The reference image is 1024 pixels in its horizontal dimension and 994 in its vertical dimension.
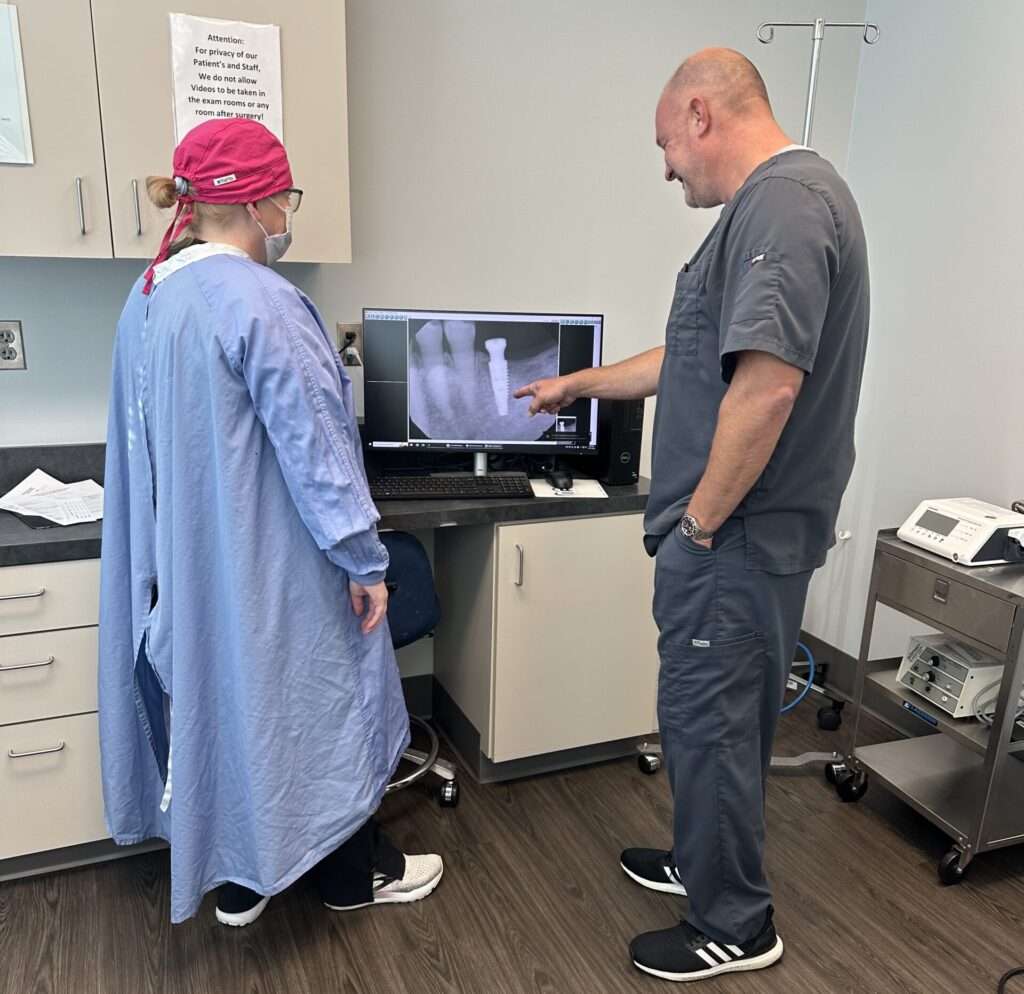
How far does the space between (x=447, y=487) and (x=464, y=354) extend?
366 mm

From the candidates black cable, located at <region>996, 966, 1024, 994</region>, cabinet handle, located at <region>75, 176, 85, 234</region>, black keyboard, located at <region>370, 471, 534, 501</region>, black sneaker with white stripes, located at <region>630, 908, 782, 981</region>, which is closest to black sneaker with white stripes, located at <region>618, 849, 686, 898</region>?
black sneaker with white stripes, located at <region>630, 908, 782, 981</region>

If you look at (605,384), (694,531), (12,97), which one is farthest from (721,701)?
(12,97)

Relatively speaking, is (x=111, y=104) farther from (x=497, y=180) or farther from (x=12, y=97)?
(x=497, y=180)

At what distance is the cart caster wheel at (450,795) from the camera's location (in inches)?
88.7

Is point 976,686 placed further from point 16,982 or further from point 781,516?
point 16,982

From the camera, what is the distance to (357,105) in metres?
2.27

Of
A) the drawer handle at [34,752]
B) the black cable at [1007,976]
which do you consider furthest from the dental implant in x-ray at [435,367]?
the black cable at [1007,976]

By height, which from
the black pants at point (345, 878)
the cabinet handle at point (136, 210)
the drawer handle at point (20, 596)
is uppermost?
the cabinet handle at point (136, 210)

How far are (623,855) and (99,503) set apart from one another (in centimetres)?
147

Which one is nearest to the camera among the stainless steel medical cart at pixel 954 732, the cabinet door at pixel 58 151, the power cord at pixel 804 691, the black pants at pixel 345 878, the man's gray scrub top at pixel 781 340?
the man's gray scrub top at pixel 781 340

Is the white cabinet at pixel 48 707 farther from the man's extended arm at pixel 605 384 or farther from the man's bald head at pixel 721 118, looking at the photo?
the man's bald head at pixel 721 118

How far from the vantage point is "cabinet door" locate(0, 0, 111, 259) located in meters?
1.72

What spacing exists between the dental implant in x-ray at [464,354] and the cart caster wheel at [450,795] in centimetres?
99

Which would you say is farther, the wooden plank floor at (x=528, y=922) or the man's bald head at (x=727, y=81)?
the wooden plank floor at (x=528, y=922)
